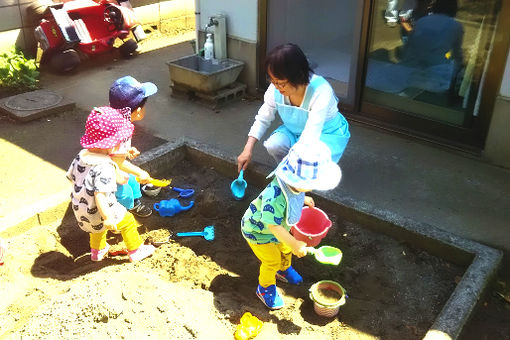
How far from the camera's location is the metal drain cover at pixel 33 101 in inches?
236

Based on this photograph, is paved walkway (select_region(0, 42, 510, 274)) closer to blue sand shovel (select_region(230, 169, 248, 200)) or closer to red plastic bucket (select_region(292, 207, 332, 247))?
blue sand shovel (select_region(230, 169, 248, 200))

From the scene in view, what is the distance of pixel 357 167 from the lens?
4.71 meters

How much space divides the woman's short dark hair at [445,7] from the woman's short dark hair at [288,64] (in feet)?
7.66

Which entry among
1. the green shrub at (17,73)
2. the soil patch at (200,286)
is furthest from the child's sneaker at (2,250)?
the green shrub at (17,73)

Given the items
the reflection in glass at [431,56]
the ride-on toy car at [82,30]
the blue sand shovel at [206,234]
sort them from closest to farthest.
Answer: the blue sand shovel at [206,234] → the reflection in glass at [431,56] → the ride-on toy car at [82,30]

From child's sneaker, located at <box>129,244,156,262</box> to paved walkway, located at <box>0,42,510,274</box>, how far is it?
0.89 meters

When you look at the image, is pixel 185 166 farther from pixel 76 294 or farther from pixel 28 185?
pixel 76 294

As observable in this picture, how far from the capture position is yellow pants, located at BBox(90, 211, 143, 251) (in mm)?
3339

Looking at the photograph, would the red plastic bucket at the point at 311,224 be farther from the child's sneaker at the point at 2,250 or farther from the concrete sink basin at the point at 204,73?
the concrete sink basin at the point at 204,73

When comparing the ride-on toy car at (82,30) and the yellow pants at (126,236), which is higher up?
the ride-on toy car at (82,30)

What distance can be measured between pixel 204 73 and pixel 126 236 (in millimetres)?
→ 3046

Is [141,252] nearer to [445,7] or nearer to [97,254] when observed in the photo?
[97,254]

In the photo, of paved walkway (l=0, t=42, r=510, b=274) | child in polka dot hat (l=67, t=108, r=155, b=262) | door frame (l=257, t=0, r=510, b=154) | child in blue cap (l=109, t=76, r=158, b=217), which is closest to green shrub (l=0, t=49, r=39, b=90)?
paved walkway (l=0, t=42, r=510, b=274)

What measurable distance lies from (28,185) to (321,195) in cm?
257
